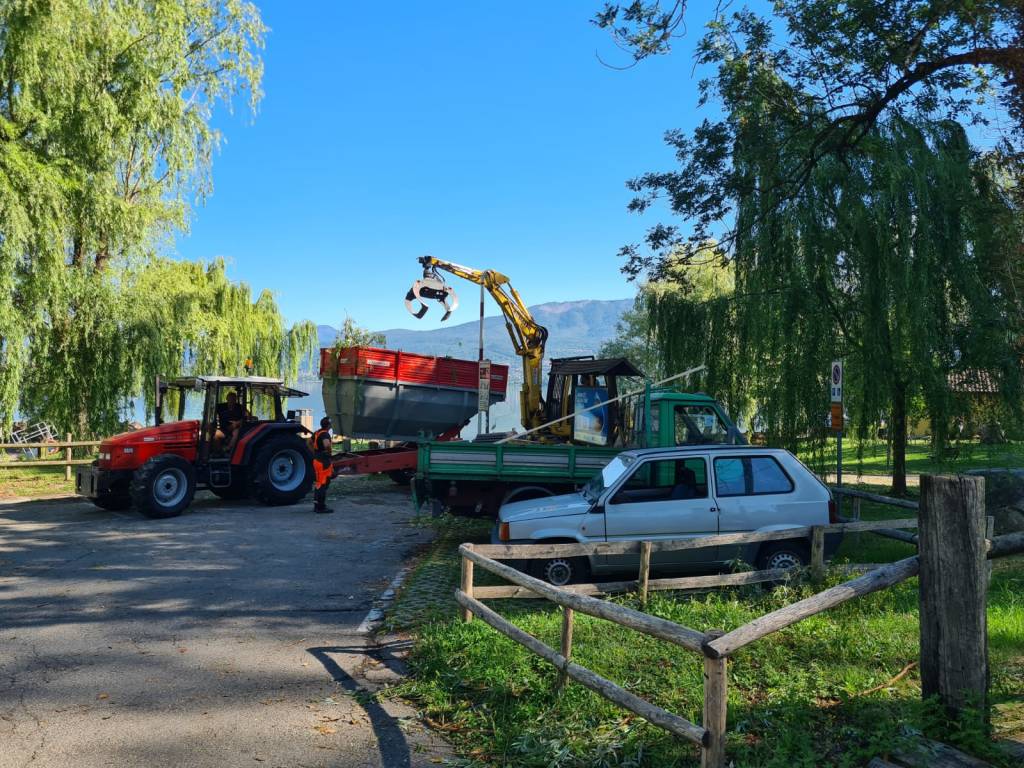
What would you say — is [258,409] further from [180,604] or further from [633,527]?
[633,527]

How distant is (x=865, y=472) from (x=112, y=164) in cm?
2430

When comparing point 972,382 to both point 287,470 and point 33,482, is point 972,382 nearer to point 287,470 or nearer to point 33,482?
point 287,470

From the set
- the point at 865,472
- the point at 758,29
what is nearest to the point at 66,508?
the point at 758,29

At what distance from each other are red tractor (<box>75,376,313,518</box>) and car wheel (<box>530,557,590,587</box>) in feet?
27.8

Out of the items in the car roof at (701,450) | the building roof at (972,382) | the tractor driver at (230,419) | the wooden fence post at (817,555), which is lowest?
the wooden fence post at (817,555)

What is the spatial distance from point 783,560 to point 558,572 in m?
2.28

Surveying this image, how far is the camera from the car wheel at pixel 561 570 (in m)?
8.03

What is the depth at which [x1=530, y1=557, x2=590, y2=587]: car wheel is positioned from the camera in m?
8.03

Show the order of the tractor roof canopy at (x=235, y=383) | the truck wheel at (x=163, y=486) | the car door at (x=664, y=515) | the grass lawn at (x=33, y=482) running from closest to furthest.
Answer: the car door at (x=664, y=515) < the truck wheel at (x=163, y=486) < the tractor roof canopy at (x=235, y=383) < the grass lawn at (x=33, y=482)

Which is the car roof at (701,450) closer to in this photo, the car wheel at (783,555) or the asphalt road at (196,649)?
the car wheel at (783,555)

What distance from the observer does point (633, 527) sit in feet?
26.7

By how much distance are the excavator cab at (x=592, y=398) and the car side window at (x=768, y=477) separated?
4410 mm

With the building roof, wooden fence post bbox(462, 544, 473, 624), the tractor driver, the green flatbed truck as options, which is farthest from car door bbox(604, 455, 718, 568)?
the tractor driver

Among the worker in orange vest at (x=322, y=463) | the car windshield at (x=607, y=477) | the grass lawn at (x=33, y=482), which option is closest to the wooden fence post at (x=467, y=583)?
the car windshield at (x=607, y=477)
